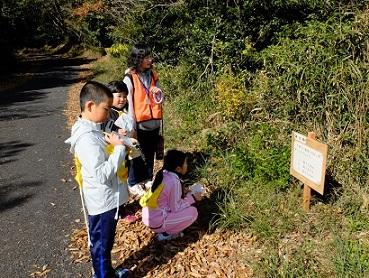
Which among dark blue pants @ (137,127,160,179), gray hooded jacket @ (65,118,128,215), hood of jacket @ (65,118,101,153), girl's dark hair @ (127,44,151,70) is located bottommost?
dark blue pants @ (137,127,160,179)

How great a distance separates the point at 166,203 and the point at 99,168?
1098 millimetres

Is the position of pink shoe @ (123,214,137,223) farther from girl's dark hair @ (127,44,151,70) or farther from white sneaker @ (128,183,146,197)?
girl's dark hair @ (127,44,151,70)

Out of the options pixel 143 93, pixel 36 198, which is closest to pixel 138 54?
pixel 143 93

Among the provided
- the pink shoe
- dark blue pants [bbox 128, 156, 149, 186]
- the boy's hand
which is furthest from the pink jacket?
dark blue pants [bbox 128, 156, 149, 186]

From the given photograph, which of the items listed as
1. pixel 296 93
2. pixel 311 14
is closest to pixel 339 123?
pixel 296 93

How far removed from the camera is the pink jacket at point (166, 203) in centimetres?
357

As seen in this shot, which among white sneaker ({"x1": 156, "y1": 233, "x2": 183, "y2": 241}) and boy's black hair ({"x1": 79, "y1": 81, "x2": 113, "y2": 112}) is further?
white sneaker ({"x1": 156, "y1": 233, "x2": 183, "y2": 241})

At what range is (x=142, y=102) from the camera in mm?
4285

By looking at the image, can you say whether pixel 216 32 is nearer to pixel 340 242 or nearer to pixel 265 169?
pixel 265 169

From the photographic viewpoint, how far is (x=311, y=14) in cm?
680

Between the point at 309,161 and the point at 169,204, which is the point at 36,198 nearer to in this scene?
the point at 169,204

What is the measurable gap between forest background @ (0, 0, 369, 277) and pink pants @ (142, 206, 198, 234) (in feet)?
1.00

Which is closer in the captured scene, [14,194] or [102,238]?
[102,238]

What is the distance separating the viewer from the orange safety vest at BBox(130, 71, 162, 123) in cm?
425
